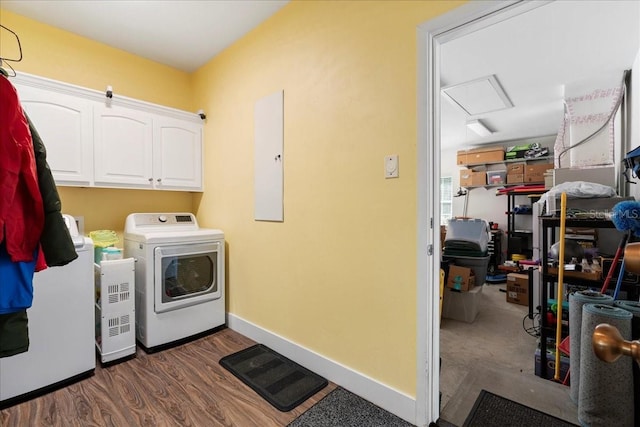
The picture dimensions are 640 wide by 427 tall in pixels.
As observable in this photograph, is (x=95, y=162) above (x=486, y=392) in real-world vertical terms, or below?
above

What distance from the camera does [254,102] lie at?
2.56 metres

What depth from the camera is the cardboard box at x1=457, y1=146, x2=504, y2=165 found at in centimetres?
561

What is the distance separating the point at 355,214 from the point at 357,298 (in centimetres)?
53

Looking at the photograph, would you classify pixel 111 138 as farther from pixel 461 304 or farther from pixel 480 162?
pixel 480 162

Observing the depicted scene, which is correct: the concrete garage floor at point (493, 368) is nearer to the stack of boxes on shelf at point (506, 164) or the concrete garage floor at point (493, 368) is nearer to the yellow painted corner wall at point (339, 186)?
the yellow painted corner wall at point (339, 186)

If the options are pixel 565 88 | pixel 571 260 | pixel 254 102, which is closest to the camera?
pixel 571 260

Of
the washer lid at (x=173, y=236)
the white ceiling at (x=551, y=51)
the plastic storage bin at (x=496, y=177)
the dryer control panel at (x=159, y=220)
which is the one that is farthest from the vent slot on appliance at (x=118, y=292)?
the plastic storage bin at (x=496, y=177)

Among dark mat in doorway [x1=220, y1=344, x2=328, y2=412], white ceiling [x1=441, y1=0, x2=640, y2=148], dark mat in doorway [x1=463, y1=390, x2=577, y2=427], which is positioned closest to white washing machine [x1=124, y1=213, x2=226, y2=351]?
dark mat in doorway [x1=220, y1=344, x2=328, y2=412]

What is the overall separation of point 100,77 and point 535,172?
6377mm

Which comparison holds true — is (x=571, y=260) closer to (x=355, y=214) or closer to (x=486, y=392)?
(x=486, y=392)

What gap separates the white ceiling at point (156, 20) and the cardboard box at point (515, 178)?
505cm

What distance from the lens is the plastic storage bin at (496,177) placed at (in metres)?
5.60

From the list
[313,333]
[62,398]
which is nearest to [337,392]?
[313,333]

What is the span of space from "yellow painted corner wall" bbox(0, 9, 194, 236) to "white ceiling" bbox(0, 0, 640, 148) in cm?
10
